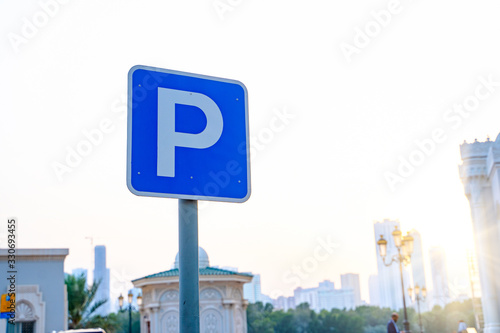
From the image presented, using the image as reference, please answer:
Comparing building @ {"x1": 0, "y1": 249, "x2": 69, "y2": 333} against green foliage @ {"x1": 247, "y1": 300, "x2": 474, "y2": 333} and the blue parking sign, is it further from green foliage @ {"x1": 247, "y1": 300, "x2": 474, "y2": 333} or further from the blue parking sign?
green foliage @ {"x1": 247, "y1": 300, "x2": 474, "y2": 333}

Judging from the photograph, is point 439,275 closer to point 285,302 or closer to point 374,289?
point 285,302

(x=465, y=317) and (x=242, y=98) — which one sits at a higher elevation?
(x=242, y=98)

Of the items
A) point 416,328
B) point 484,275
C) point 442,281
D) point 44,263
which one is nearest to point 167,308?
point 44,263

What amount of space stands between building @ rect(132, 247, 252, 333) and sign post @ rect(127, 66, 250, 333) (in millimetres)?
21760

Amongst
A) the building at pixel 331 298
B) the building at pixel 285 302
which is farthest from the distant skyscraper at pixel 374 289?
the building at pixel 285 302

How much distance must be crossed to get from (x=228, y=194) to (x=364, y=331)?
73.0 meters

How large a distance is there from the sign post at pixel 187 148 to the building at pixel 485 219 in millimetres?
26460

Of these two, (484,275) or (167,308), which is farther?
(484,275)

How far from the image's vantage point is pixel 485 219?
92.1ft

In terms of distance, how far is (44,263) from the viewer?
977 inches

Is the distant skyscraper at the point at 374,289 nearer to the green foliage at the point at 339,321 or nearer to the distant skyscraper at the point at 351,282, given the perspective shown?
the distant skyscraper at the point at 351,282

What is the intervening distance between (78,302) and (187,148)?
33.7 m

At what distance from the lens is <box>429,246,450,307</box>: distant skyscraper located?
14175 centimetres

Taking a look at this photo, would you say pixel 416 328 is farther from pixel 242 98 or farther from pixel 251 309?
pixel 242 98
